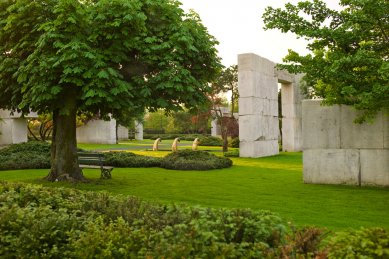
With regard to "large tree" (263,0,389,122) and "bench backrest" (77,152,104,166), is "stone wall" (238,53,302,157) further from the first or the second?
"large tree" (263,0,389,122)

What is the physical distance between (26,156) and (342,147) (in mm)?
15270

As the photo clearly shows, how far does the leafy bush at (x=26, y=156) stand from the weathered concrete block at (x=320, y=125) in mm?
12751

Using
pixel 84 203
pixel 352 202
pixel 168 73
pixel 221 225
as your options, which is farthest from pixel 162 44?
pixel 221 225

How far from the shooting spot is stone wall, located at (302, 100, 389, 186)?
43.3ft

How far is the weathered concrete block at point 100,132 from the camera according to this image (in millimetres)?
49031

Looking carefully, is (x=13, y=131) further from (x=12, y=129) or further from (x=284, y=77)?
(x=284, y=77)

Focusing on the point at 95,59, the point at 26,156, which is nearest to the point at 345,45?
the point at 95,59

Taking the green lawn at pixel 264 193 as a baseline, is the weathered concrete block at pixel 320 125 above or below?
above

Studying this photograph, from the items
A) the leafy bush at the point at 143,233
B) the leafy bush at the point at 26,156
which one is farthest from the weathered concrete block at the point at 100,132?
the leafy bush at the point at 143,233

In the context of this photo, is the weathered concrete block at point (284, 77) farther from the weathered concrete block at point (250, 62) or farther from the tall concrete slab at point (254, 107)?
the weathered concrete block at point (250, 62)

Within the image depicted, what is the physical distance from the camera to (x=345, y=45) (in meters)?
11.3

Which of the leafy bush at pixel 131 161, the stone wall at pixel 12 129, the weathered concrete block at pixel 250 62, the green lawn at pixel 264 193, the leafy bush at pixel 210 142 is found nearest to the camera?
the green lawn at pixel 264 193

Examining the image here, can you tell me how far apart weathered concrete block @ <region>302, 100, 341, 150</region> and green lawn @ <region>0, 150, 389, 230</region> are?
1.38m

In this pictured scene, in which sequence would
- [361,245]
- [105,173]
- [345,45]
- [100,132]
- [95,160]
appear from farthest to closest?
[100,132]
[95,160]
[105,173]
[345,45]
[361,245]
